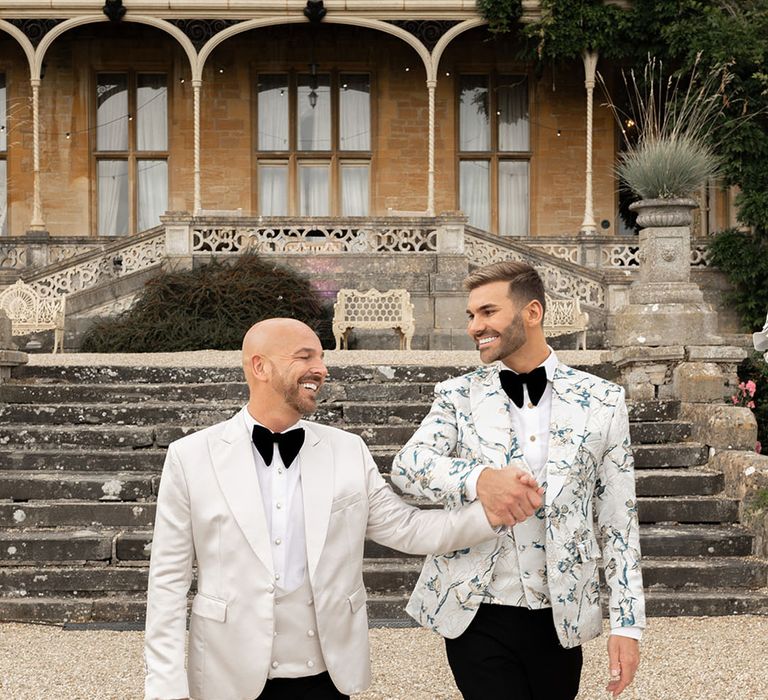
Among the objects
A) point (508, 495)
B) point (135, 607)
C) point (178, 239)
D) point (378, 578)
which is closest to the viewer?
point (508, 495)

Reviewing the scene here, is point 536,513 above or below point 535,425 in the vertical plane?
below

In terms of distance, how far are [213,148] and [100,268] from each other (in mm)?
3811

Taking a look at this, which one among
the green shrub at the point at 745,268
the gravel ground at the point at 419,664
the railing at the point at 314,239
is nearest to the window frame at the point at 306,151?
the railing at the point at 314,239

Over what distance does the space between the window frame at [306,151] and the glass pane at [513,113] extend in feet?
6.40

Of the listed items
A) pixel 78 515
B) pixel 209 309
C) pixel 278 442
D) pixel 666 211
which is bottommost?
pixel 78 515

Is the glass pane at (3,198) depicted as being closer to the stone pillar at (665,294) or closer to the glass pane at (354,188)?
the glass pane at (354,188)

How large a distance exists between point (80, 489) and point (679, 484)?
10.5 ft

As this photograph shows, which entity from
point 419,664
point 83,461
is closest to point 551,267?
point 83,461

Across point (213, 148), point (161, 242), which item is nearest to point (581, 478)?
point (161, 242)

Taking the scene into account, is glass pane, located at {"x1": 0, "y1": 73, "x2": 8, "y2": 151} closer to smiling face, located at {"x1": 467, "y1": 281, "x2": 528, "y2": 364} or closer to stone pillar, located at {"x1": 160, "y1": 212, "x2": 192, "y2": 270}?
stone pillar, located at {"x1": 160, "y1": 212, "x2": 192, "y2": 270}

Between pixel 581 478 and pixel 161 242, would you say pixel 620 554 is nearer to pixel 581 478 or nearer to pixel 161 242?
pixel 581 478

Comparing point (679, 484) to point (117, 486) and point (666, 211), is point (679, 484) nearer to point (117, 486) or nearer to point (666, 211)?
point (666, 211)

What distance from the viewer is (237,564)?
2201 millimetres

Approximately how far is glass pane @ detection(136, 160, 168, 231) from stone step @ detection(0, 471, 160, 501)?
11.3 m
